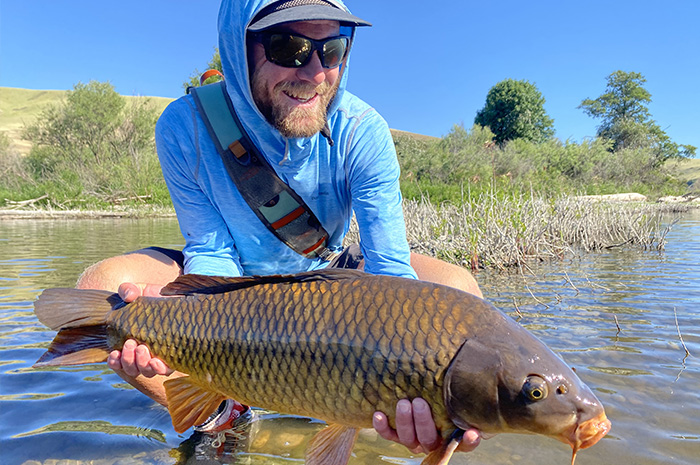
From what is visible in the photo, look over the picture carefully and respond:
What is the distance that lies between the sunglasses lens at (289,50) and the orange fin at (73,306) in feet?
4.57

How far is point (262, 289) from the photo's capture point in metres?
1.78

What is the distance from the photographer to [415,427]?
152 centimetres

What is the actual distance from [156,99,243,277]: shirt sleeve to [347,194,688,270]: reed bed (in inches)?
187

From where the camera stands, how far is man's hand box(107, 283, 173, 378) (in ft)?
6.23

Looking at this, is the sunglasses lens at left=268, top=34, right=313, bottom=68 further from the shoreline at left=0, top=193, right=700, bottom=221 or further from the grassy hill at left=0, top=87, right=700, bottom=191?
the grassy hill at left=0, top=87, right=700, bottom=191

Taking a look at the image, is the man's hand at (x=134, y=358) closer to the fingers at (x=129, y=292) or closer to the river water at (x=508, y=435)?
the fingers at (x=129, y=292)

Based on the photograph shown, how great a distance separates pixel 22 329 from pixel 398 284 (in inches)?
147

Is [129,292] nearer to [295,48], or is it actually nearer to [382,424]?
[382,424]

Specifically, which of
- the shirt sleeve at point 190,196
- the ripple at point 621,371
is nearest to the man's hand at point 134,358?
the shirt sleeve at point 190,196

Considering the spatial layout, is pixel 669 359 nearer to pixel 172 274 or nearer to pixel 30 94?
pixel 172 274

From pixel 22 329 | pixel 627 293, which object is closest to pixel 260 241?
pixel 22 329

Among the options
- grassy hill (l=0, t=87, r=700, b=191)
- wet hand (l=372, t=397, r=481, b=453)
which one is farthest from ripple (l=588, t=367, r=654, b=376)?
grassy hill (l=0, t=87, r=700, b=191)

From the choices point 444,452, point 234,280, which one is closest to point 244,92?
point 234,280

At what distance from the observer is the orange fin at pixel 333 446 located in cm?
167
